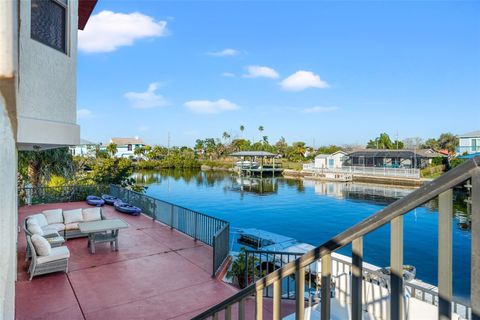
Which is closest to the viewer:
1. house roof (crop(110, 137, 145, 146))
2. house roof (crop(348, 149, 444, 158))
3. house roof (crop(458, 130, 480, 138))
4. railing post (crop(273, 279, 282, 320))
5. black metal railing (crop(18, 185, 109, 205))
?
railing post (crop(273, 279, 282, 320))

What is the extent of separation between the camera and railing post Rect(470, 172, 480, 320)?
79cm

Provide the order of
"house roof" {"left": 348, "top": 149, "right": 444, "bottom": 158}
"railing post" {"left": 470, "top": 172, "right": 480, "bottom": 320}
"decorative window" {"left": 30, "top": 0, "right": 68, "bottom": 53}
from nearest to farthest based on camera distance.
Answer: "railing post" {"left": 470, "top": 172, "right": 480, "bottom": 320}
"decorative window" {"left": 30, "top": 0, "right": 68, "bottom": 53}
"house roof" {"left": 348, "top": 149, "right": 444, "bottom": 158}

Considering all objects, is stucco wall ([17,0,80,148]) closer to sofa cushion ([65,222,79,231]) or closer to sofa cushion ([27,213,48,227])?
sofa cushion ([27,213,48,227])

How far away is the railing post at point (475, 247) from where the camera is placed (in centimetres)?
79

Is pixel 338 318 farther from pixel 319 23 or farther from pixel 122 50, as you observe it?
pixel 122 50

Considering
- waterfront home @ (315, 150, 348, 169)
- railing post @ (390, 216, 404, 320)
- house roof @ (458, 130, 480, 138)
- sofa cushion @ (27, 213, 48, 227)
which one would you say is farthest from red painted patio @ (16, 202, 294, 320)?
house roof @ (458, 130, 480, 138)

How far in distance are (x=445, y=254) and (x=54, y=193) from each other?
15.4m

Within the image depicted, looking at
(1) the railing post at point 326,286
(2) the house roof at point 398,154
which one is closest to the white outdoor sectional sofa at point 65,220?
(1) the railing post at point 326,286

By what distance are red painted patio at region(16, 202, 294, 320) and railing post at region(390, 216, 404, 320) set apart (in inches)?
140

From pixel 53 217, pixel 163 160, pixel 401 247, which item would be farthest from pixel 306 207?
pixel 163 160

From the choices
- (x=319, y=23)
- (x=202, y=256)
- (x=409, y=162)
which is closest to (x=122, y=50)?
(x=319, y=23)

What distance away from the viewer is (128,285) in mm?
5773

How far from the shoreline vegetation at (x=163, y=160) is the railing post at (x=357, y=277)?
14840 mm

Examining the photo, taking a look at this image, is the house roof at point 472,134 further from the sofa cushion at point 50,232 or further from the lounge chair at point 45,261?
the lounge chair at point 45,261
